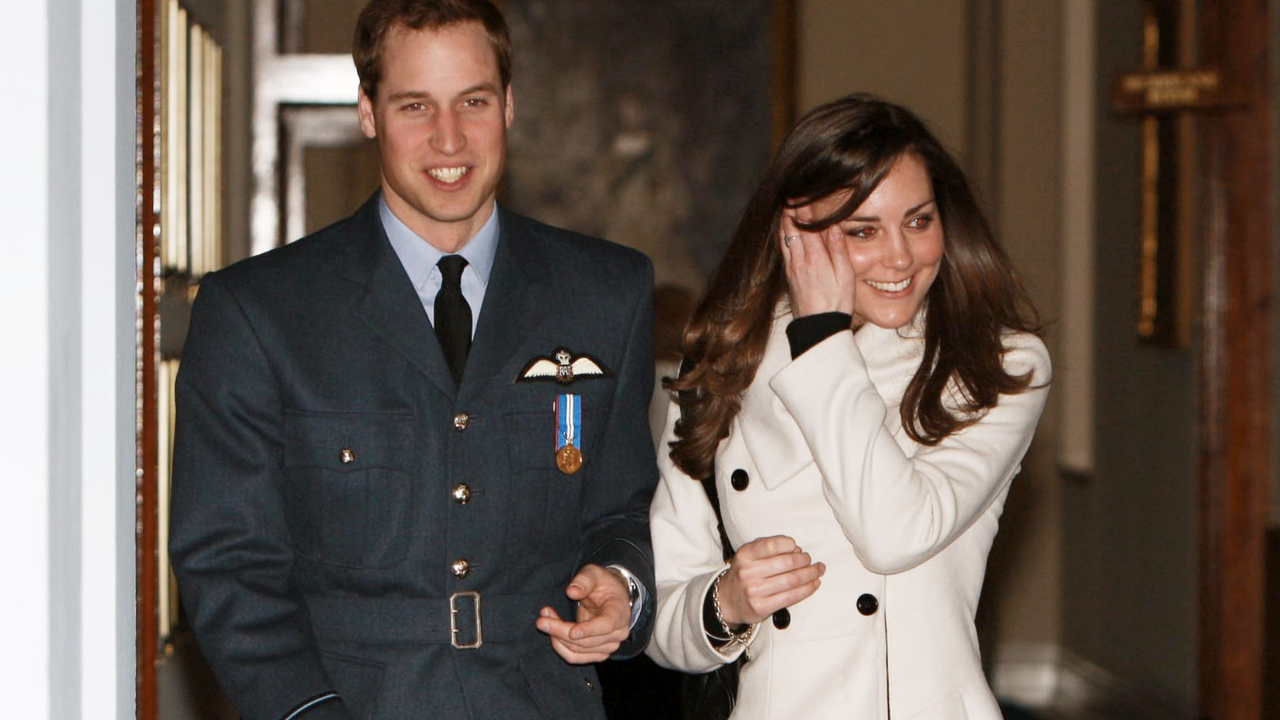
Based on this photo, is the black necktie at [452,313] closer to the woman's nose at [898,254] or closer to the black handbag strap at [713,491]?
the black handbag strap at [713,491]

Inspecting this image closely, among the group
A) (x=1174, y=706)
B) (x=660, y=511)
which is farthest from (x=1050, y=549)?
(x=660, y=511)

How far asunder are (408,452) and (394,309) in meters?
0.18

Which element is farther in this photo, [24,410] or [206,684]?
[206,684]

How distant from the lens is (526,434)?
6.40 ft

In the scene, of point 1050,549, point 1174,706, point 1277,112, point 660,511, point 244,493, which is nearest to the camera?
point 244,493

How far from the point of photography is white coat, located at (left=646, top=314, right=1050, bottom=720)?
186 cm

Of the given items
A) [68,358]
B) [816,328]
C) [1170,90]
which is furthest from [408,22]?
[1170,90]

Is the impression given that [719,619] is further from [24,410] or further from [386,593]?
[24,410]

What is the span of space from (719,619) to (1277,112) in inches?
123

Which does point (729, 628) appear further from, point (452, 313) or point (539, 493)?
point (452, 313)

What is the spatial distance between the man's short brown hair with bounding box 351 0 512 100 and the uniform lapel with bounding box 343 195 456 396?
206mm

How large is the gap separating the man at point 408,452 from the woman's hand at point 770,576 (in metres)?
0.14

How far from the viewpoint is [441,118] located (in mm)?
1881

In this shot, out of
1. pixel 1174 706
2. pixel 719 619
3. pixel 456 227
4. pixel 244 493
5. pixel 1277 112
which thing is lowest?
pixel 1174 706
